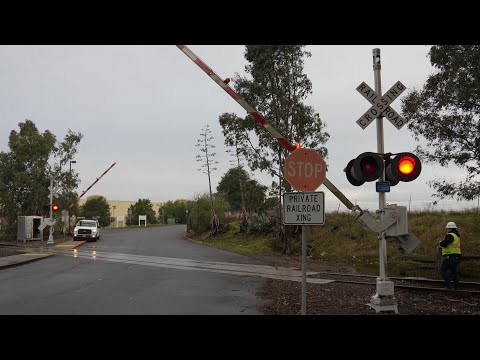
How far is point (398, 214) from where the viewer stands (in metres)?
8.18

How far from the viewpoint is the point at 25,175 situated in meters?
32.7

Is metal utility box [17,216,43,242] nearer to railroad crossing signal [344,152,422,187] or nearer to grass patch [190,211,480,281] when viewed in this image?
grass patch [190,211,480,281]

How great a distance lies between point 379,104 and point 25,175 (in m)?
30.6

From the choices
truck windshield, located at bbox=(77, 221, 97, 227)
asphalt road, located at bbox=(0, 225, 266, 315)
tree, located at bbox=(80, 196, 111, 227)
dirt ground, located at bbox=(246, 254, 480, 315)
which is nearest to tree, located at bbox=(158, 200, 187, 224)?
tree, located at bbox=(80, 196, 111, 227)

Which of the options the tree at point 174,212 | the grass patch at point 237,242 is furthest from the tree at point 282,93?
the tree at point 174,212

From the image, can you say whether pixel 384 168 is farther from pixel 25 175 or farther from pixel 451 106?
pixel 25 175

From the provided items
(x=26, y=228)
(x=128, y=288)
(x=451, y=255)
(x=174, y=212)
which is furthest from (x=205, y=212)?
(x=174, y=212)

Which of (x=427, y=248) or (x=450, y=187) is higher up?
(x=450, y=187)

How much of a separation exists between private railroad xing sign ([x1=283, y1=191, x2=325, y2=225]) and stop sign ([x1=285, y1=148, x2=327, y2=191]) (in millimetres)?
167
